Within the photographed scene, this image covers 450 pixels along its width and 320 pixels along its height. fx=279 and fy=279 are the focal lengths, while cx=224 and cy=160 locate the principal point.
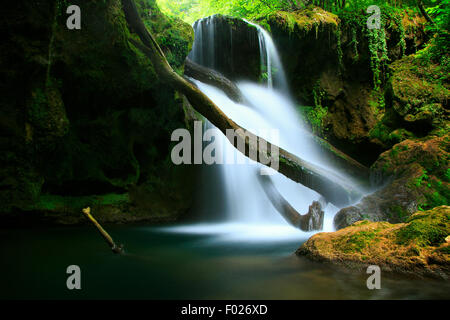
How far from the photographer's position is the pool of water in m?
2.44

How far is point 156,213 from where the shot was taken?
791 centimetres

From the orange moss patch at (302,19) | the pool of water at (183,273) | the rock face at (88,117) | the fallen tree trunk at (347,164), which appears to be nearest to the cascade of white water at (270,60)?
the orange moss patch at (302,19)

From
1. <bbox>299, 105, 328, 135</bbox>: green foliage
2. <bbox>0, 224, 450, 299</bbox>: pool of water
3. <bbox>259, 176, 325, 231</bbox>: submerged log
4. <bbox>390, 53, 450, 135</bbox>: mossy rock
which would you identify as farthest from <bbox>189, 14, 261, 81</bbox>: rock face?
<bbox>0, 224, 450, 299</bbox>: pool of water

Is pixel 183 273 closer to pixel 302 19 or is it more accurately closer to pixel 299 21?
pixel 299 21

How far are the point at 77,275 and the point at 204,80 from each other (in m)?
7.43

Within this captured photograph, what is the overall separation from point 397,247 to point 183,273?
2.28 meters

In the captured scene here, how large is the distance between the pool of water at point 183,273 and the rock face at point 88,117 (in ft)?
5.32

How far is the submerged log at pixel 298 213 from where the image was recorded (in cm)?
588

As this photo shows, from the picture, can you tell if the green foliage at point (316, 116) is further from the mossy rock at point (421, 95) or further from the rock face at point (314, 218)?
the rock face at point (314, 218)

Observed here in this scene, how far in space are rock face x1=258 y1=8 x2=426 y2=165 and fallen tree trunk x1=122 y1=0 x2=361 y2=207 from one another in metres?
4.70

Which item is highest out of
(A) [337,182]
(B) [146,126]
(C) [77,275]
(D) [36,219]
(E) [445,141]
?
(B) [146,126]

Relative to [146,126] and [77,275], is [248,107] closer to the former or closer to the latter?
[146,126]

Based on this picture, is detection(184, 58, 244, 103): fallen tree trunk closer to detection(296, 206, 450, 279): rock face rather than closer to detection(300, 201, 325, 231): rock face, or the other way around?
detection(300, 201, 325, 231): rock face

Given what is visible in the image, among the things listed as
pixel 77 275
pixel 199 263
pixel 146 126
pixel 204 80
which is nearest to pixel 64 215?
pixel 146 126
